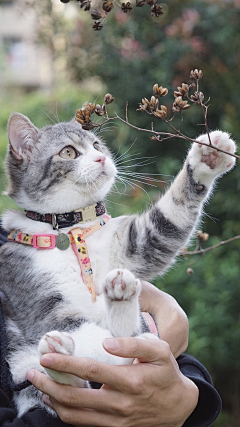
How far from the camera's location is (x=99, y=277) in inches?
55.0

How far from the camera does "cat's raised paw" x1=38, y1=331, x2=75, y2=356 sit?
1.07 metres

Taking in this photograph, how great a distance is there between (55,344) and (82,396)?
14 centimetres

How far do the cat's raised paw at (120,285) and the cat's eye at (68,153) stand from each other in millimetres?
541

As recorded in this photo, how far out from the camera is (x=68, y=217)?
1443 millimetres

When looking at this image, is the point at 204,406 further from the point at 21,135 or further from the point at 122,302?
the point at 21,135

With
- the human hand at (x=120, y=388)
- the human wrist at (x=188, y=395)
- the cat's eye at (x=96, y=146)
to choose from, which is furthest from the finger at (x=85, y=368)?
the cat's eye at (x=96, y=146)

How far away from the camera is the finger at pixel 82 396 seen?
106cm

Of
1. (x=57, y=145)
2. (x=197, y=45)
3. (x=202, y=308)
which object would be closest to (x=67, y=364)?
(x=57, y=145)

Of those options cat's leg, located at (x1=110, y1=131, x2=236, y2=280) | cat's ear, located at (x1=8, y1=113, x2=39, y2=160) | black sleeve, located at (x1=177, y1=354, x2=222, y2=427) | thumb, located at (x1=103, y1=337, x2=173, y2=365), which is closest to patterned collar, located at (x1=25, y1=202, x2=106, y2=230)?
cat's leg, located at (x1=110, y1=131, x2=236, y2=280)

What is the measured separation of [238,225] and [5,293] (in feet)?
6.48

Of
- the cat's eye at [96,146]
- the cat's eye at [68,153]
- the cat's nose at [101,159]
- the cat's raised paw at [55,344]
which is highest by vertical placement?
the cat's nose at [101,159]

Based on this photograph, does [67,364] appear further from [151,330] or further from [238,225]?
[238,225]

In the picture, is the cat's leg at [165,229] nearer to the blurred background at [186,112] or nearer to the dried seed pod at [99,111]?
the dried seed pod at [99,111]

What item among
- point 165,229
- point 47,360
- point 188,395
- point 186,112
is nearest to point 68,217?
point 165,229
